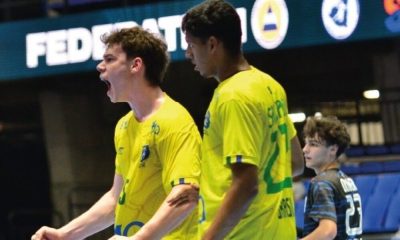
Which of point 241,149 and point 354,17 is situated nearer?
point 241,149

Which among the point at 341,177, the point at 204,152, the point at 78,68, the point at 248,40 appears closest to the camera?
the point at 204,152

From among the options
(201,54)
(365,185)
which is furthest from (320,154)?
(365,185)

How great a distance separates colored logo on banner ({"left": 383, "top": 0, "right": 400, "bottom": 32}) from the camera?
695cm

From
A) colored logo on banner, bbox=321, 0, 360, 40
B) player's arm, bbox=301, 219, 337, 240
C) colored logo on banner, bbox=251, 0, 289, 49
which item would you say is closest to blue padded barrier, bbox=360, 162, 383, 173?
colored logo on banner, bbox=321, 0, 360, 40

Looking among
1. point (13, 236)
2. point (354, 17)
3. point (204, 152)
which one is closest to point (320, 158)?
point (204, 152)

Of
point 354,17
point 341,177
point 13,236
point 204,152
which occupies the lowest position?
point 13,236

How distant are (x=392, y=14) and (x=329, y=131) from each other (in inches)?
155

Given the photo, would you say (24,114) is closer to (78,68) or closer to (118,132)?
(78,68)

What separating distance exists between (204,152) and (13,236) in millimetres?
8162

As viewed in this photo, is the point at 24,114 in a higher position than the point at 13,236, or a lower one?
higher

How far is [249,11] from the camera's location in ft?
24.6

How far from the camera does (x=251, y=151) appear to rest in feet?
6.47

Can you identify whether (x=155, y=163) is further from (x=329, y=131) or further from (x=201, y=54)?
(x=329, y=131)

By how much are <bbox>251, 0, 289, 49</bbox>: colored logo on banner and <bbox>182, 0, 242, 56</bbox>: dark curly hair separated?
5.33 metres
